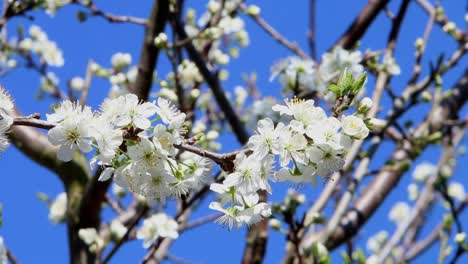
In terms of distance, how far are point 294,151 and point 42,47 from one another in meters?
2.68

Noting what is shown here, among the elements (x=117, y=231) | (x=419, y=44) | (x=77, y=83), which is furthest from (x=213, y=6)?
(x=77, y=83)

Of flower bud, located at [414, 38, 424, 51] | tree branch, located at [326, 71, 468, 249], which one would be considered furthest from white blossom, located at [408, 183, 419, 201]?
flower bud, located at [414, 38, 424, 51]

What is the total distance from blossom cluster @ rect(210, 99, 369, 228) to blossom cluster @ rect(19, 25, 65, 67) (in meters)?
2.47

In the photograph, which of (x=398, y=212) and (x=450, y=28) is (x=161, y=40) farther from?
(x=398, y=212)

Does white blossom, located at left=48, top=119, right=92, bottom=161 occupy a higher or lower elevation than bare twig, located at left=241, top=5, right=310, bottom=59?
lower

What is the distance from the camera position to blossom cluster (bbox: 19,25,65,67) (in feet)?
11.9

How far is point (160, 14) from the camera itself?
2.64 metres

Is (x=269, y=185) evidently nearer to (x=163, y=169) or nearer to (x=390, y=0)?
(x=163, y=169)

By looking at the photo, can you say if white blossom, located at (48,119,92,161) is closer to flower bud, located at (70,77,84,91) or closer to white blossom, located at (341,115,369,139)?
white blossom, located at (341,115,369,139)

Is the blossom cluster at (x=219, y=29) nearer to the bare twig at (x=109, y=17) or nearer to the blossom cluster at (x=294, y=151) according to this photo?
the bare twig at (x=109, y=17)

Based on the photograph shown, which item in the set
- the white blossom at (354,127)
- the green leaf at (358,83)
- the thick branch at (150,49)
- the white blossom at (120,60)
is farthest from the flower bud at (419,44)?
the white blossom at (354,127)

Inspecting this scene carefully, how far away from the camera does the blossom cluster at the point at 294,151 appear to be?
132cm

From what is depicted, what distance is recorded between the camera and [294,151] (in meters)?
1.34

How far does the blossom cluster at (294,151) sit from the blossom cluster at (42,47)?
2.47m
